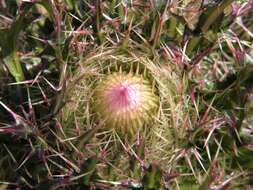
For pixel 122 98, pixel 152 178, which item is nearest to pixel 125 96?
pixel 122 98

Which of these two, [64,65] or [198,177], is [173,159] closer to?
[198,177]

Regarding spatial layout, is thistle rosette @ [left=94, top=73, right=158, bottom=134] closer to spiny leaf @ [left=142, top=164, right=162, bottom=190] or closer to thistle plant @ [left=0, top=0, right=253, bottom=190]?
thistle plant @ [left=0, top=0, right=253, bottom=190]

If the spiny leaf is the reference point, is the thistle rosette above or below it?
above

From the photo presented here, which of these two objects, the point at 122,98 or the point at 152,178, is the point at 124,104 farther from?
the point at 152,178

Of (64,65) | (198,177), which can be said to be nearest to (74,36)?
(64,65)

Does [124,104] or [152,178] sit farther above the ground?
[124,104]

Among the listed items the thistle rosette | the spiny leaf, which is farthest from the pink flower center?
the spiny leaf

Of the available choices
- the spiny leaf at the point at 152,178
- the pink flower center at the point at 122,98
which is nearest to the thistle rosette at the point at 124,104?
the pink flower center at the point at 122,98
